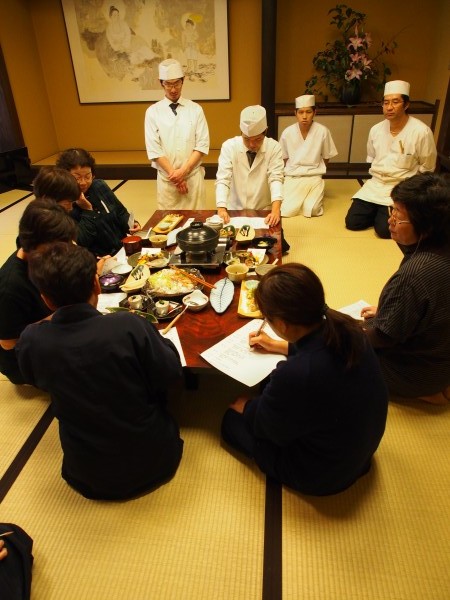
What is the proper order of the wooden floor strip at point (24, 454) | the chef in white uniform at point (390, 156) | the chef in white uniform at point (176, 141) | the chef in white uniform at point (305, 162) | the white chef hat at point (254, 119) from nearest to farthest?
the wooden floor strip at point (24, 454), the white chef hat at point (254, 119), the chef in white uniform at point (176, 141), the chef in white uniform at point (390, 156), the chef in white uniform at point (305, 162)

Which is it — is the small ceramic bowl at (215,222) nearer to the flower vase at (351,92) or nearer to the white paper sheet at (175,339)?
the white paper sheet at (175,339)

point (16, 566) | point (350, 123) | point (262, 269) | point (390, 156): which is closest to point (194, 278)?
point (262, 269)

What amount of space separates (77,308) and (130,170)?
5009 mm

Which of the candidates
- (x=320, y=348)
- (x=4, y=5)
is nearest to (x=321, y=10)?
(x=4, y=5)

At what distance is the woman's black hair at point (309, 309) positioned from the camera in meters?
1.15

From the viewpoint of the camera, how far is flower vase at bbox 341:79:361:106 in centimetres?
525

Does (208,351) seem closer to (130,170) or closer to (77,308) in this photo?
(77,308)

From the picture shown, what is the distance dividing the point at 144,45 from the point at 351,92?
3.05 meters

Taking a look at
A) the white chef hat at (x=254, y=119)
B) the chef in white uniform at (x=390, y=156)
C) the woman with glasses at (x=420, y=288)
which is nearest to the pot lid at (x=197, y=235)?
the woman with glasses at (x=420, y=288)

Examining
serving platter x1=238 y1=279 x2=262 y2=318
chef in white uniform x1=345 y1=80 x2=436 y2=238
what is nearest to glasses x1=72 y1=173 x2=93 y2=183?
serving platter x1=238 y1=279 x2=262 y2=318

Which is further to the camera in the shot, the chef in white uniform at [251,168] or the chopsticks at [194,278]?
the chef in white uniform at [251,168]

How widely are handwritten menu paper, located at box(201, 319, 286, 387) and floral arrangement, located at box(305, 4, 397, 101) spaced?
16.0ft

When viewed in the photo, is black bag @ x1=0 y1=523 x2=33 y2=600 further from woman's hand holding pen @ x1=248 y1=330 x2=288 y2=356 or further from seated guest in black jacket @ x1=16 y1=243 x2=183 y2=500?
woman's hand holding pen @ x1=248 y1=330 x2=288 y2=356

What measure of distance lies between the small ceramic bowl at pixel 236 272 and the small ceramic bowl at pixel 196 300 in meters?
0.20
